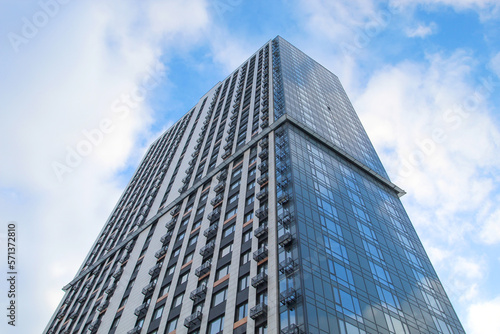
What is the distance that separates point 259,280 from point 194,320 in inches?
304

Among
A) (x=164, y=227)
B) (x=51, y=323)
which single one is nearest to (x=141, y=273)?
(x=164, y=227)

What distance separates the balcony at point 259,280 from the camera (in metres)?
35.8

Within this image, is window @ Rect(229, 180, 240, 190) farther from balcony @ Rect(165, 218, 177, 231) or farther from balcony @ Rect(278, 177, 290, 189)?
balcony @ Rect(165, 218, 177, 231)

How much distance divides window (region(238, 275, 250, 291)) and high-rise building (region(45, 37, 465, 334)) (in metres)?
0.11

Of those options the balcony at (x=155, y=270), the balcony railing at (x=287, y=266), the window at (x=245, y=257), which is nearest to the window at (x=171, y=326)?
the window at (x=245, y=257)

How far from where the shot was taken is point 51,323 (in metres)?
68.8

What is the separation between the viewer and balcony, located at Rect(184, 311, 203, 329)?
3894cm

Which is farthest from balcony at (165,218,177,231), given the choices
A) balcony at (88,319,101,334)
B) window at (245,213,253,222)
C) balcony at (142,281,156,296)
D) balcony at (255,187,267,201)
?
balcony at (255,187,267,201)

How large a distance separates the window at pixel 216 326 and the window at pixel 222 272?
4843 millimetres

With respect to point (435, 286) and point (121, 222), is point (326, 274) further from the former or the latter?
point (121, 222)

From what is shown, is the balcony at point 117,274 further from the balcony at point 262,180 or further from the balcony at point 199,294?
the balcony at point 262,180

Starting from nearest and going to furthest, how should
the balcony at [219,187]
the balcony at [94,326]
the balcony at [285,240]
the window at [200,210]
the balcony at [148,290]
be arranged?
the balcony at [285,240], the balcony at [148,290], the balcony at [94,326], the balcony at [219,187], the window at [200,210]

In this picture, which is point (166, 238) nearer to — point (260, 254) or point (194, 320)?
point (194, 320)

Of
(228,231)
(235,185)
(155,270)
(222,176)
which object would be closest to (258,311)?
(228,231)
